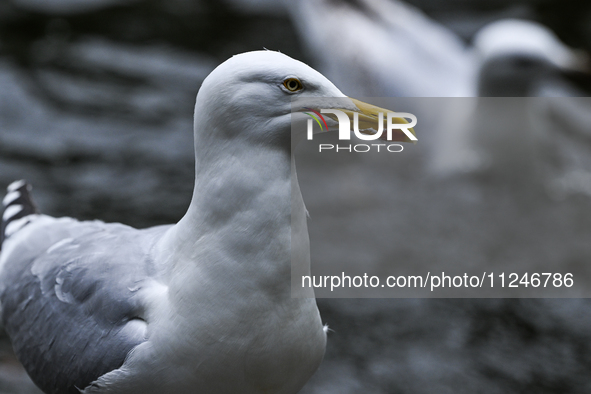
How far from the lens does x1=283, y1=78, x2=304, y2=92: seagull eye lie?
79.3 inches

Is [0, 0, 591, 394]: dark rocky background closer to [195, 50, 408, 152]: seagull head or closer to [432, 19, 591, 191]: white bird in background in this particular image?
[432, 19, 591, 191]: white bird in background

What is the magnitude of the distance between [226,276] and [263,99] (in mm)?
510

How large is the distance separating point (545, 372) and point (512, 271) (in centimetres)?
97

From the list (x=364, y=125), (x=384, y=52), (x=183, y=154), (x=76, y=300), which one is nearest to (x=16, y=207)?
(x=76, y=300)

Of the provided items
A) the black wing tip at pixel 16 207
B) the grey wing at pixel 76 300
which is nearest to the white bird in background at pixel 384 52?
the black wing tip at pixel 16 207

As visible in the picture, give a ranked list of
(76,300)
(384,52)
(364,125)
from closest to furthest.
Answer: (364,125), (76,300), (384,52)

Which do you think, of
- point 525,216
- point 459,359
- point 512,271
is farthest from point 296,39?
point 459,359

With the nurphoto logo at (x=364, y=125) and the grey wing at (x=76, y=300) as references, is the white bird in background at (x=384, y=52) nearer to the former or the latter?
the grey wing at (x=76, y=300)

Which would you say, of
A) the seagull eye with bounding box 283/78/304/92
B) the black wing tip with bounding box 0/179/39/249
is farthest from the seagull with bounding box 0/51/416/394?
the black wing tip with bounding box 0/179/39/249

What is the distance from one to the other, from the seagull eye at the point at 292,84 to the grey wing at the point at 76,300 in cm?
73

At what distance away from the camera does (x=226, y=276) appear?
2107mm

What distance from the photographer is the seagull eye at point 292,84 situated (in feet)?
6.61

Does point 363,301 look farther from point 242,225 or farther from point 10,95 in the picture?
point 10,95

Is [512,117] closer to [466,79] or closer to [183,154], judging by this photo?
[466,79]
